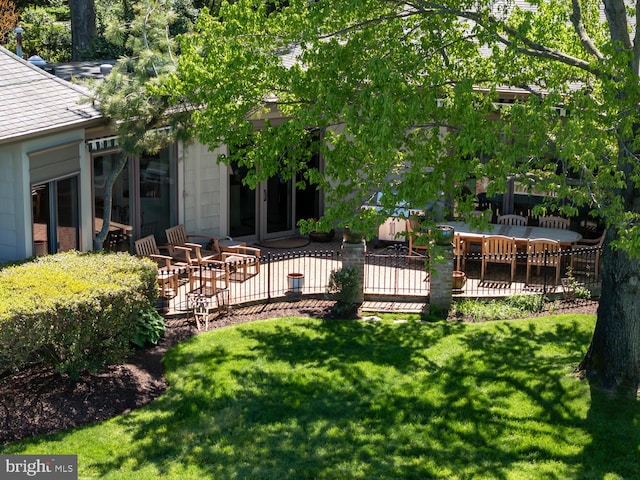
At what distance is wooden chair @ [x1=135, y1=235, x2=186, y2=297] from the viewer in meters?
16.6

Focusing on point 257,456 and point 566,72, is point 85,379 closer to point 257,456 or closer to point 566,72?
point 257,456

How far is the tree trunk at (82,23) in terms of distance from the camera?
31125 millimetres

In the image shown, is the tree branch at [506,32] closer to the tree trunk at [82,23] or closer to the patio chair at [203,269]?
the patio chair at [203,269]

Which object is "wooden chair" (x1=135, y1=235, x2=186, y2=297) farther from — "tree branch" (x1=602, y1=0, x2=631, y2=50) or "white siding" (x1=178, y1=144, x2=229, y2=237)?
"tree branch" (x1=602, y1=0, x2=631, y2=50)

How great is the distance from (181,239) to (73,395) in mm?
7036

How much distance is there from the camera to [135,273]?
13.9 metres

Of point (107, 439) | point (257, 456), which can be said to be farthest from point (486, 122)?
point (107, 439)

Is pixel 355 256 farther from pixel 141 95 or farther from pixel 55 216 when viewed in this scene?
pixel 55 216

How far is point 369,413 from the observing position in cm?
1271

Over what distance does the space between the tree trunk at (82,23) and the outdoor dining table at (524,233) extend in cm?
1674

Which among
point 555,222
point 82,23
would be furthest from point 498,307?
point 82,23

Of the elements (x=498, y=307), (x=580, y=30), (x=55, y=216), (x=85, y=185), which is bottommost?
(x=498, y=307)

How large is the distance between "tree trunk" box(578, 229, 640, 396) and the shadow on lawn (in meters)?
0.54

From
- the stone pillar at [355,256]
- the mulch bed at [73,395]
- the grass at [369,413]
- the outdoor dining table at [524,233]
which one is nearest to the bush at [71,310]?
the mulch bed at [73,395]
